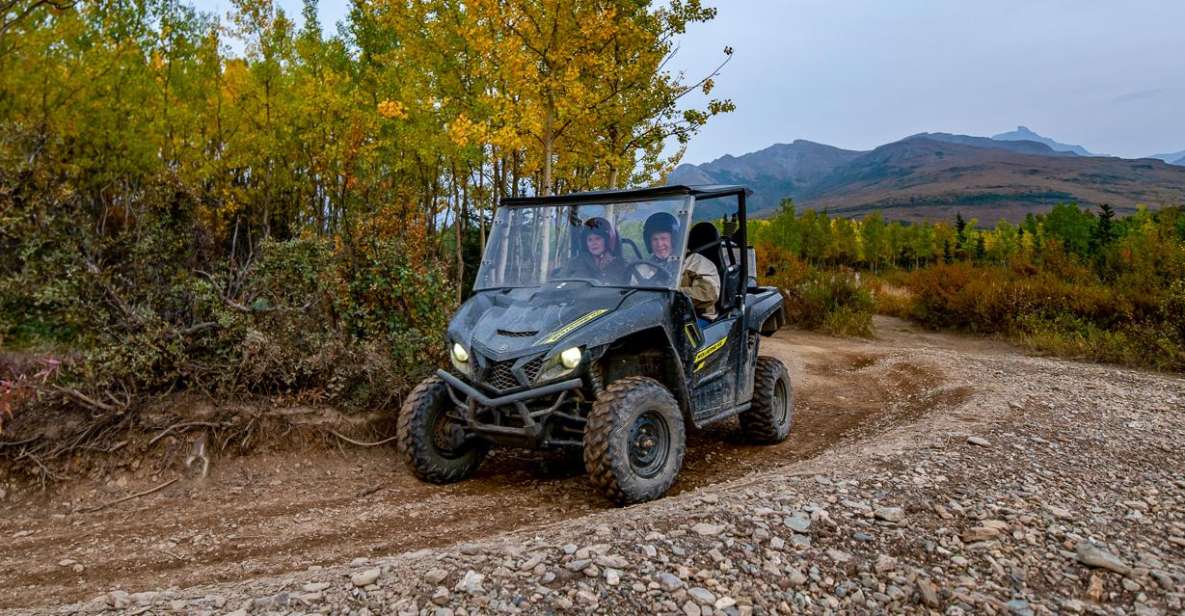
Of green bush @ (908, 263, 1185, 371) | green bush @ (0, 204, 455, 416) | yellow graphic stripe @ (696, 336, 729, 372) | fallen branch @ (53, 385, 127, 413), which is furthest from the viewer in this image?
green bush @ (908, 263, 1185, 371)

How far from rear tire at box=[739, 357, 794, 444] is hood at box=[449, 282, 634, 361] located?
79.0 inches

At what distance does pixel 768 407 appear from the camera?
20.7ft

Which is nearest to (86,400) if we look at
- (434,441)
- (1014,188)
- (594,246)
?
(434,441)

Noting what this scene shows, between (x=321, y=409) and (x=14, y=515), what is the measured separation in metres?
2.16

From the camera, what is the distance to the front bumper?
4.42 metres

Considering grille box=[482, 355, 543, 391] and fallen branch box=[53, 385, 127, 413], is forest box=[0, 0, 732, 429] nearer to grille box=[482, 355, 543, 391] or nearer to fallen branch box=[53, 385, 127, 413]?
fallen branch box=[53, 385, 127, 413]

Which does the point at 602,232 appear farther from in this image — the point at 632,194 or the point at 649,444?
the point at 649,444

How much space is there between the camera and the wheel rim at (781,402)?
21.5ft

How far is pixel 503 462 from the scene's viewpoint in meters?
5.89

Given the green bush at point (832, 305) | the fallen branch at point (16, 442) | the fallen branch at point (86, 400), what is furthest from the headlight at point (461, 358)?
the green bush at point (832, 305)

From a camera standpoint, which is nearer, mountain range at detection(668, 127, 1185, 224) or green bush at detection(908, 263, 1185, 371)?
green bush at detection(908, 263, 1185, 371)

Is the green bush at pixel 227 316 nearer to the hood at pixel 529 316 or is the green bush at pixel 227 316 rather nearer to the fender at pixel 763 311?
the hood at pixel 529 316

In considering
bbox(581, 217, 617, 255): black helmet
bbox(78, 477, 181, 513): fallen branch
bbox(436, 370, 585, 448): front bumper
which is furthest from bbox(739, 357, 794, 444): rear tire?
bbox(78, 477, 181, 513): fallen branch

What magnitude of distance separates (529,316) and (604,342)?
1.86 ft
